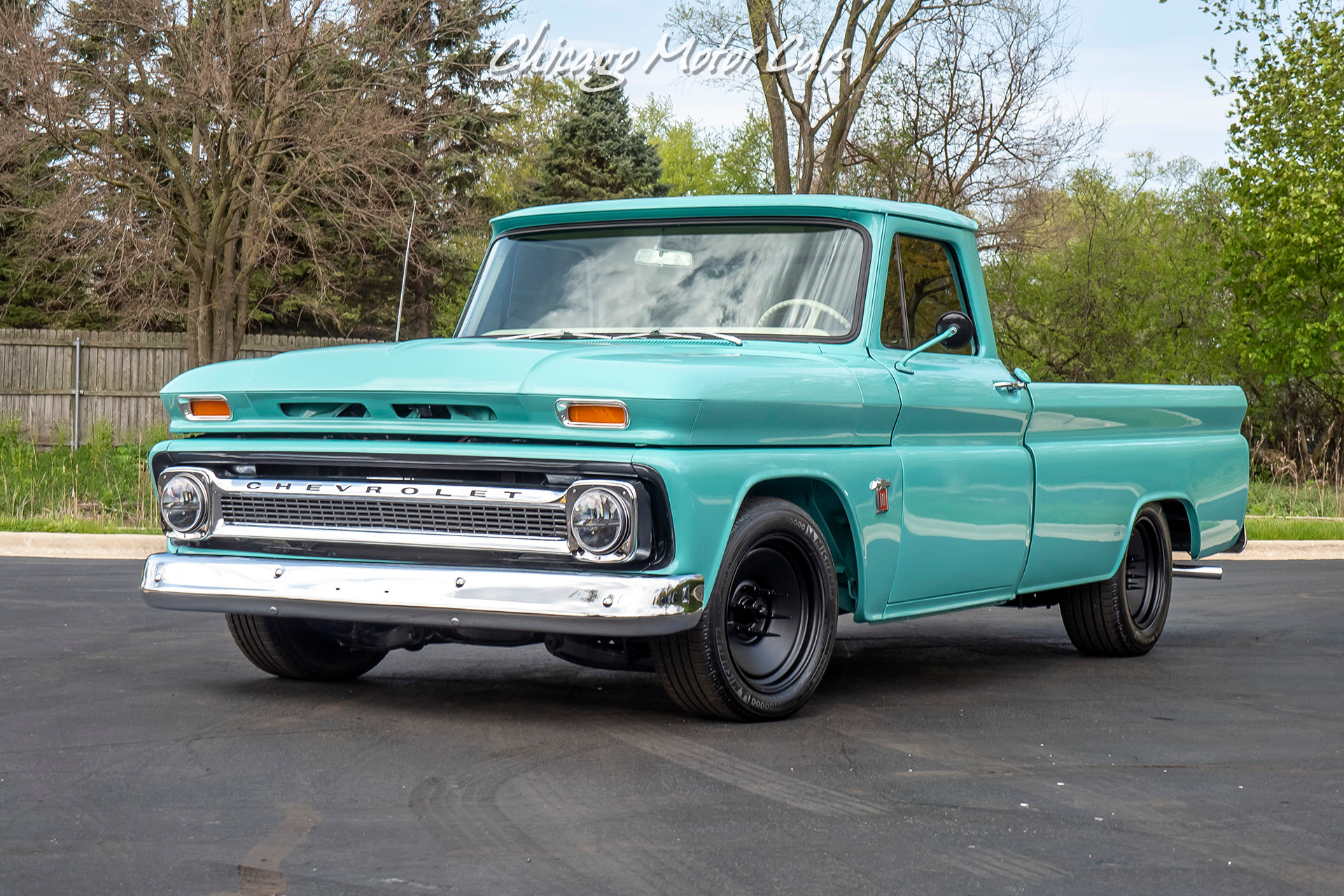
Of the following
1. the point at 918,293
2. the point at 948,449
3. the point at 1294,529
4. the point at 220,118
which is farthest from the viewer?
the point at 220,118

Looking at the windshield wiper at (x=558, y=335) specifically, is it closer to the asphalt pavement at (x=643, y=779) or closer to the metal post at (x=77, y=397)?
the asphalt pavement at (x=643, y=779)

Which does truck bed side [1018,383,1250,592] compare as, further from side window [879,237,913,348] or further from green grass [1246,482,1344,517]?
green grass [1246,482,1344,517]

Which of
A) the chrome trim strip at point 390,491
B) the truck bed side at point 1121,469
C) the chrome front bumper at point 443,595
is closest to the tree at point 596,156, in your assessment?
the truck bed side at point 1121,469

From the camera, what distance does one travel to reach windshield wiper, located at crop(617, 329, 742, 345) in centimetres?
636

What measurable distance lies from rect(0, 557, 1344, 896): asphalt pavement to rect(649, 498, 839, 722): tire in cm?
14

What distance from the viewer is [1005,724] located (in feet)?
20.0

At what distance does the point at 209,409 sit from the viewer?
19.5 feet

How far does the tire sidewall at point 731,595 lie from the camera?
5.42 meters

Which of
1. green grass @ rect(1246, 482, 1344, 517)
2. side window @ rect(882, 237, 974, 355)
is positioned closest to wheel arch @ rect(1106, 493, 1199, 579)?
side window @ rect(882, 237, 974, 355)

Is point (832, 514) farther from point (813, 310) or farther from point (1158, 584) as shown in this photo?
point (1158, 584)

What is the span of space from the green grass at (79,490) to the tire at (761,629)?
1031 centimetres

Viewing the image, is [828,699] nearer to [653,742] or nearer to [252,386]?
[653,742]

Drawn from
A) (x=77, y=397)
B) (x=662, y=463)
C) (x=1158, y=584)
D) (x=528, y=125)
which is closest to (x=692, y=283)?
(x=662, y=463)

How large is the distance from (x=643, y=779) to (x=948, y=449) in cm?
233
